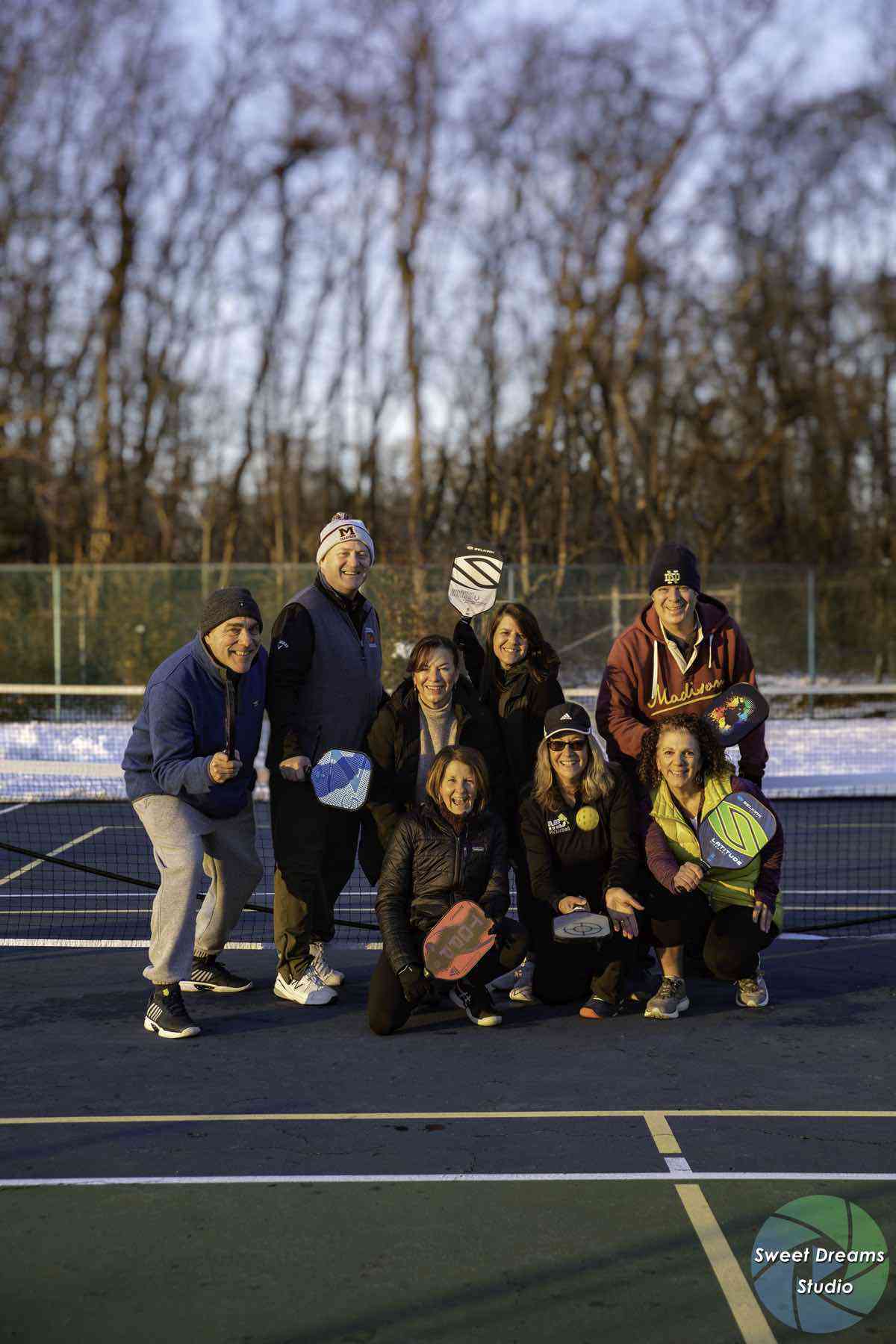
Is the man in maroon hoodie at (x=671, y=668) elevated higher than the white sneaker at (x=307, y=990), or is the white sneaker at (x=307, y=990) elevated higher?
the man in maroon hoodie at (x=671, y=668)

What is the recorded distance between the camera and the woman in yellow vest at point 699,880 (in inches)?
259

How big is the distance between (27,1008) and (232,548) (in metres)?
19.9

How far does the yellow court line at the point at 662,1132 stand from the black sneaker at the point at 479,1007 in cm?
130

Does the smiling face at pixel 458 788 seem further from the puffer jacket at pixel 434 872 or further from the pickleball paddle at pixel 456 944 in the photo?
the pickleball paddle at pixel 456 944

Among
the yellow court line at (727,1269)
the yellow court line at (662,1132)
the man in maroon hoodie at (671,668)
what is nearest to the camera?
the yellow court line at (727,1269)

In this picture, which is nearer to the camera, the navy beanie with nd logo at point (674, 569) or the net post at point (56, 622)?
the navy beanie with nd logo at point (674, 569)

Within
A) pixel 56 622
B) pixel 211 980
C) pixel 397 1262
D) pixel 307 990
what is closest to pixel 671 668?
pixel 307 990

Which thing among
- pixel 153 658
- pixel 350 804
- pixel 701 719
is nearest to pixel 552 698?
pixel 701 719

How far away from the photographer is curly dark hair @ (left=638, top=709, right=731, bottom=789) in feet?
22.0

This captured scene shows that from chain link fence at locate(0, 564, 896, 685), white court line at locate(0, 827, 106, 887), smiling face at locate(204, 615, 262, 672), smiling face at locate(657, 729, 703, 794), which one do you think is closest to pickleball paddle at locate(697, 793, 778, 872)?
smiling face at locate(657, 729, 703, 794)

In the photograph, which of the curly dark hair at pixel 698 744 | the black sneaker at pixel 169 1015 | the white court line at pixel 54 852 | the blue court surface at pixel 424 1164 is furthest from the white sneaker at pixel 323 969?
the white court line at pixel 54 852

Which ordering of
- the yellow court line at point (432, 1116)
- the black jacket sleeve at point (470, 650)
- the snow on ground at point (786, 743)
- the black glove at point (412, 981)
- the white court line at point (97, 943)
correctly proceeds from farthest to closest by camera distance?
the snow on ground at point (786, 743)
the white court line at point (97, 943)
the black jacket sleeve at point (470, 650)
the black glove at point (412, 981)
the yellow court line at point (432, 1116)

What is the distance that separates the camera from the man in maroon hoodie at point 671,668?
22.9 ft

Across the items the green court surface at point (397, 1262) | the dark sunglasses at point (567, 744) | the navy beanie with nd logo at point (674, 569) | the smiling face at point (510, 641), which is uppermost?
the navy beanie with nd logo at point (674, 569)
